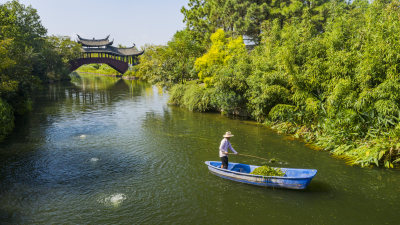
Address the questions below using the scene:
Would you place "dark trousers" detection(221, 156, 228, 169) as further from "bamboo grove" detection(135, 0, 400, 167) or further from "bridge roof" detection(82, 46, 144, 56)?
"bridge roof" detection(82, 46, 144, 56)

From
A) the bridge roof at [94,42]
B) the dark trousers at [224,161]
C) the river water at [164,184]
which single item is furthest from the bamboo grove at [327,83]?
the bridge roof at [94,42]

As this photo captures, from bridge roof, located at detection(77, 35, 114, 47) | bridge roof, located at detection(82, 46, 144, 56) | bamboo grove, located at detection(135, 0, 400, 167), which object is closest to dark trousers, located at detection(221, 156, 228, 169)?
bamboo grove, located at detection(135, 0, 400, 167)

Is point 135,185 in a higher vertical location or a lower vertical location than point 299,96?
lower

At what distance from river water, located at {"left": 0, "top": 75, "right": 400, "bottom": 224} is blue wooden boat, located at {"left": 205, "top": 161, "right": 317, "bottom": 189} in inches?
14.6

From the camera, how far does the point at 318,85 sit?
2200 centimetres

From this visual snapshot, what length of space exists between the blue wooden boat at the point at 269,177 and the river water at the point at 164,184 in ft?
1.22

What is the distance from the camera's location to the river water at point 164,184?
12125mm

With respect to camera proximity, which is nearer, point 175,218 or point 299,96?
point 175,218

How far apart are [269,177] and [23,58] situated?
1519 inches

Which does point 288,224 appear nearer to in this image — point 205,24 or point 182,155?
point 182,155

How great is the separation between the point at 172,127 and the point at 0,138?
1492 centimetres

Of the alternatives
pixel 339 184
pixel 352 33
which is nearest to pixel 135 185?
pixel 339 184

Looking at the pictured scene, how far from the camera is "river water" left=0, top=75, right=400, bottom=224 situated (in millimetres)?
12125

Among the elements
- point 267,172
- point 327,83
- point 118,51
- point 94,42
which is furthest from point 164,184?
point 94,42
